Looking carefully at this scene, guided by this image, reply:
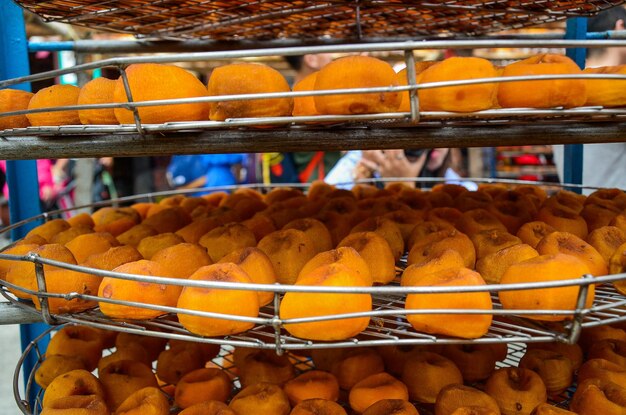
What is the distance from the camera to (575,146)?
1731 millimetres

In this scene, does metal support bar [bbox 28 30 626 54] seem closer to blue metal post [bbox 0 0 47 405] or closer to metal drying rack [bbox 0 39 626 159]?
blue metal post [bbox 0 0 47 405]

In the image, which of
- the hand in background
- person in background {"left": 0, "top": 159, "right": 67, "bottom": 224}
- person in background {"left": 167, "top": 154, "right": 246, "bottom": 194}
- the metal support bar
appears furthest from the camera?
person in background {"left": 167, "top": 154, "right": 246, "bottom": 194}

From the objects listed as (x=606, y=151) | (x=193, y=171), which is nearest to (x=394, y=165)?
(x=606, y=151)

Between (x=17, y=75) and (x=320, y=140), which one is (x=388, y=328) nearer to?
(x=320, y=140)

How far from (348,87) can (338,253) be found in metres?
0.24

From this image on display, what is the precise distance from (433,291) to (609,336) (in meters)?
0.65

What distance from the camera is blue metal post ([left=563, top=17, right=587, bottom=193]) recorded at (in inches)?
64.6

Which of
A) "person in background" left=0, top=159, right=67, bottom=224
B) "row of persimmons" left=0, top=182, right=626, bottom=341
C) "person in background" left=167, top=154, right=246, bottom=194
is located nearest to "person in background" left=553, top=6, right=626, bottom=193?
"row of persimmons" left=0, top=182, right=626, bottom=341

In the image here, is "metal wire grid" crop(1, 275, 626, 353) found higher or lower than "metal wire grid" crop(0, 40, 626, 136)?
lower

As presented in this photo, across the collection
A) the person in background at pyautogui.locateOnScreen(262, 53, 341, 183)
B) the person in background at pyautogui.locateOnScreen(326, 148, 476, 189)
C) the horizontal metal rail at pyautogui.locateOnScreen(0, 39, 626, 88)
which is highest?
the horizontal metal rail at pyautogui.locateOnScreen(0, 39, 626, 88)

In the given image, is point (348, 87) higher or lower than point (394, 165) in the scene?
higher

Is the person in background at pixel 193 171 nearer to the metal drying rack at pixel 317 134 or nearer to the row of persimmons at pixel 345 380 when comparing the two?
the row of persimmons at pixel 345 380

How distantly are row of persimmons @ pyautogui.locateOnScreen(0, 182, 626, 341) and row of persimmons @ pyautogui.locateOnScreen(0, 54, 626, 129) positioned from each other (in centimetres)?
21

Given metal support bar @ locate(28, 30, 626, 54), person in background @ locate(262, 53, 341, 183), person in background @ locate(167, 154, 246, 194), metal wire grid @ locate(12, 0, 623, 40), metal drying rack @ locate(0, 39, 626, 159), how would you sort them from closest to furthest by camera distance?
1. metal drying rack @ locate(0, 39, 626, 159)
2. metal wire grid @ locate(12, 0, 623, 40)
3. metal support bar @ locate(28, 30, 626, 54)
4. person in background @ locate(262, 53, 341, 183)
5. person in background @ locate(167, 154, 246, 194)
